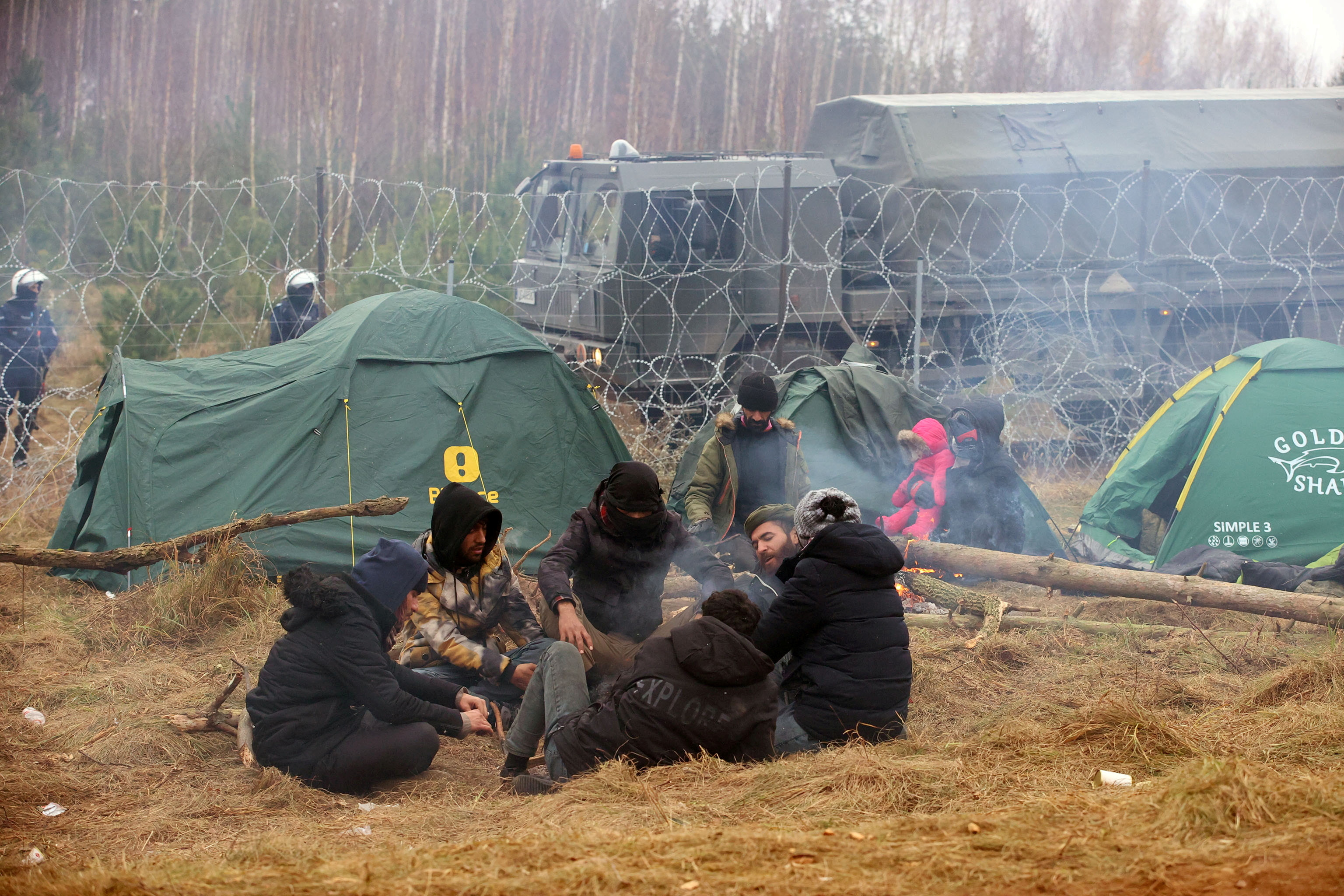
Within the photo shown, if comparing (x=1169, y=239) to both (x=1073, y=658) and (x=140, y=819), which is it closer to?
(x=1073, y=658)

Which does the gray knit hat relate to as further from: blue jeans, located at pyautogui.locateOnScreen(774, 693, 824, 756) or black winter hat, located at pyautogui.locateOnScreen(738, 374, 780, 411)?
black winter hat, located at pyautogui.locateOnScreen(738, 374, 780, 411)

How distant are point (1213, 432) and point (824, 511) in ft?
13.9

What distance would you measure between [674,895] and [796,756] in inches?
47.8

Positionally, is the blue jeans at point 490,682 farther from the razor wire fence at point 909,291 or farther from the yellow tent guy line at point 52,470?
the razor wire fence at point 909,291

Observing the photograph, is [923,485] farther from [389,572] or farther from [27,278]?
[27,278]

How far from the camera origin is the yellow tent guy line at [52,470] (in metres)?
7.02

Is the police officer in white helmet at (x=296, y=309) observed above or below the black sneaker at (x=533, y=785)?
above

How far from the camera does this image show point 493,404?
7316 mm

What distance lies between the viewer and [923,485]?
276 inches

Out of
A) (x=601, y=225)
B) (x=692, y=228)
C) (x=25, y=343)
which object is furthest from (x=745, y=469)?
(x=25, y=343)

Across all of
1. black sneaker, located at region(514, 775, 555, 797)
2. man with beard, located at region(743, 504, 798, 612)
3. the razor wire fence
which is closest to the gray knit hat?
man with beard, located at region(743, 504, 798, 612)

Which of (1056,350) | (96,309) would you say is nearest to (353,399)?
(1056,350)

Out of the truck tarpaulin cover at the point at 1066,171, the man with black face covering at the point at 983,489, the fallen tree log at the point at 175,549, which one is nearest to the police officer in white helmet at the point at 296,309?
the fallen tree log at the point at 175,549

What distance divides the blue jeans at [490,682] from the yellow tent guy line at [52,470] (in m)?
3.47
